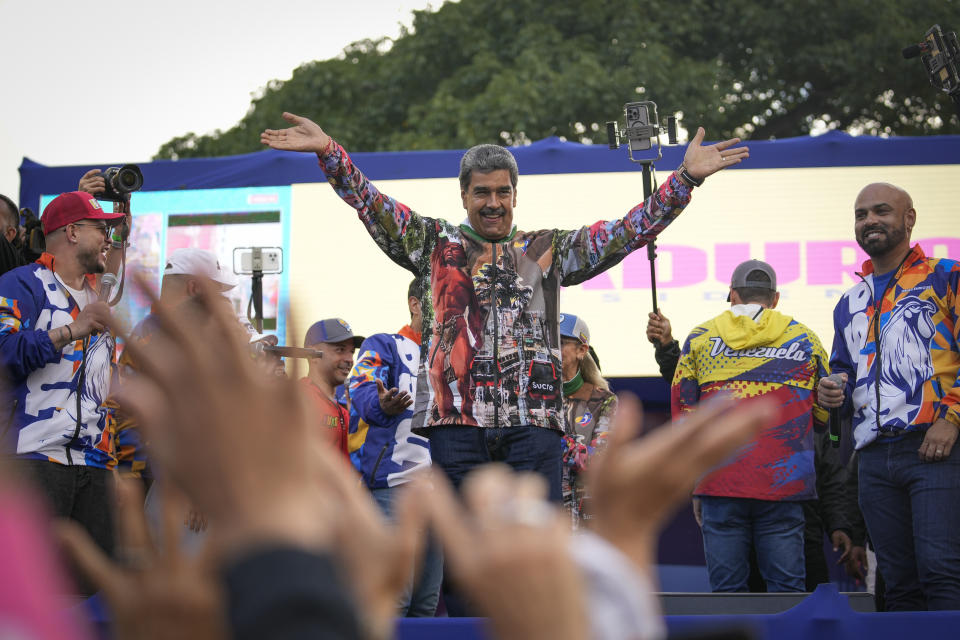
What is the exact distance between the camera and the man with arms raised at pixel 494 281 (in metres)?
3.56

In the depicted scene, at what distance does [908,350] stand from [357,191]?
90.9 inches

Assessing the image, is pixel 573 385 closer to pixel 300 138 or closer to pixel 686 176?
pixel 686 176

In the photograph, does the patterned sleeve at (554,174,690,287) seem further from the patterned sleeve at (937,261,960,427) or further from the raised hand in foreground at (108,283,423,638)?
the raised hand in foreground at (108,283,423,638)

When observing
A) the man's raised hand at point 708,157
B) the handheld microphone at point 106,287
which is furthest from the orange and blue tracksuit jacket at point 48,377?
the man's raised hand at point 708,157

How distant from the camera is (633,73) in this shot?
13844 mm

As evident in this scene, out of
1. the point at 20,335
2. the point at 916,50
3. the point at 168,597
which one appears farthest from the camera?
the point at 916,50

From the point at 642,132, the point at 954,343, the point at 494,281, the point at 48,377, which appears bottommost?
the point at 48,377

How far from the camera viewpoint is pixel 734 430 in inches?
33.9

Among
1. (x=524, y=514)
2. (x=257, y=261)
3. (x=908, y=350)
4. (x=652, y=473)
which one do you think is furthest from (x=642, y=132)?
(x=524, y=514)

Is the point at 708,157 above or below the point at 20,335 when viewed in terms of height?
above

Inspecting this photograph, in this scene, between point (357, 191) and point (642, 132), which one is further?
point (642, 132)

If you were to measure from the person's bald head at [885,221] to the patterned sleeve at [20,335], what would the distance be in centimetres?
337

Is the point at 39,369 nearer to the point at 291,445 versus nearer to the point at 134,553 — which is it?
the point at 134,553

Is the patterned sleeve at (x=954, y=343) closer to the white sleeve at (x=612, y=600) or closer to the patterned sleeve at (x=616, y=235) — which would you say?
the patterned sleeve at (x=616, y=235)
